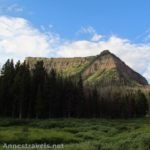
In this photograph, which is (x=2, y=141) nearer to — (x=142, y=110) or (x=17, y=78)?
(x=17, y=78)

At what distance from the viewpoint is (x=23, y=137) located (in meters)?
38.9

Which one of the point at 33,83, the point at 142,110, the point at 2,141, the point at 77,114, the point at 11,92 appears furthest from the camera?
the point at 142,110

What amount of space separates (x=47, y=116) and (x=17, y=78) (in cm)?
1769

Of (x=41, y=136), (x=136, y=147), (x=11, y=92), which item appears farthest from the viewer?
(x=11, y=92)

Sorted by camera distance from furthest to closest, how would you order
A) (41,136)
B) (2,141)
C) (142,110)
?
(142,110) < (41,136) < (2,141)

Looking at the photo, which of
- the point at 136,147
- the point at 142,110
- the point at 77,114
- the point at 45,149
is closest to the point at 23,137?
the point at 45,149

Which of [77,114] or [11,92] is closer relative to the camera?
[11,92]

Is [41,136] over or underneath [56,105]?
underneath

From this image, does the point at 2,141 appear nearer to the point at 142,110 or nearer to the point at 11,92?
the point at 11,92

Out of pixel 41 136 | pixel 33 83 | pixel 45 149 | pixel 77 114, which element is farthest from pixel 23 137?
pixel 77 114

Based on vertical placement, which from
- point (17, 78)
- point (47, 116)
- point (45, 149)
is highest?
point (17, 78)

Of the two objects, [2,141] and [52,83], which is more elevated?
[52,83]

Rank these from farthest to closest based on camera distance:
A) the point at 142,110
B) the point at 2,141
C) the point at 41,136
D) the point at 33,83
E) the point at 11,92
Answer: the point at 142,110 < the point at 33,83 < the point at 11,92 < the point at 41,136 < the point at 2,141

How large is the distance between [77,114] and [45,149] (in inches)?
3214
